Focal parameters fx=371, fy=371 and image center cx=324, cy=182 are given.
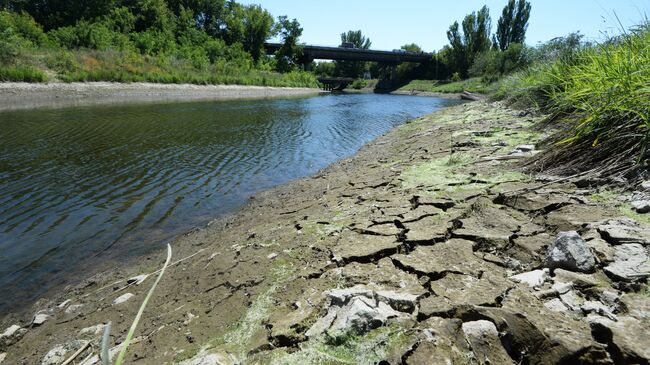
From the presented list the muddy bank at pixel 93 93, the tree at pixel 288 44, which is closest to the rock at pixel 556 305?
the muddy bank at pixel 93 93

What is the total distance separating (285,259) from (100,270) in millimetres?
2618

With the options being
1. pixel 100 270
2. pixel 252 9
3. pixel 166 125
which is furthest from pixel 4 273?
pixel 252 9

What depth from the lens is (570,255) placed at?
2.29 metres

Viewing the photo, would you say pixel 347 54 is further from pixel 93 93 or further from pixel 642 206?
pixel 642 206

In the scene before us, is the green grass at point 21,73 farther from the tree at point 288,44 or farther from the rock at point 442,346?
the tree at point 288,44

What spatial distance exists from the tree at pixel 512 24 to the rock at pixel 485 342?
70.1m

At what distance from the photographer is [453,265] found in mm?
2648

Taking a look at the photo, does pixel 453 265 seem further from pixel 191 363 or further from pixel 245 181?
pixel 245 181

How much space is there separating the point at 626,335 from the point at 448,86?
64.9 meters

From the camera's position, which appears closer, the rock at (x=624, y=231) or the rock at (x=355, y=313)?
the rock at (x=355, y=313)

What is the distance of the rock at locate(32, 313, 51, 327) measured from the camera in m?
3.45

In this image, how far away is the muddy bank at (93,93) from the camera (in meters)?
19.3

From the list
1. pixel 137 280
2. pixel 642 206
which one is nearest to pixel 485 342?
pixel 642 206

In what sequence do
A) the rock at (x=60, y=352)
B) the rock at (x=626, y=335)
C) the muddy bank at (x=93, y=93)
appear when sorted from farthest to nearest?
the muddy bank at (x=93, y=93)
the rock at (x=60, y=352)
the rock at (x=626, y=335)
